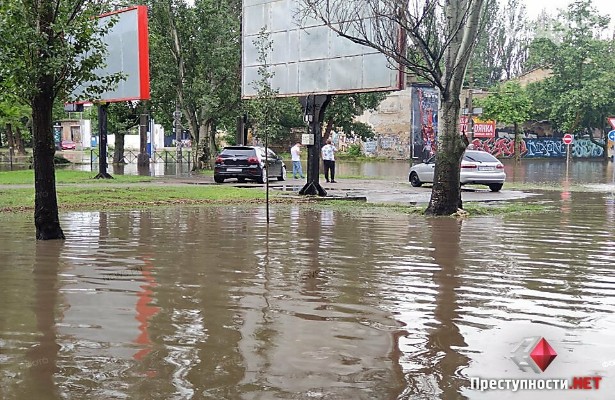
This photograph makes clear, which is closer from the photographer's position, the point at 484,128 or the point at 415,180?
the point at 415,180

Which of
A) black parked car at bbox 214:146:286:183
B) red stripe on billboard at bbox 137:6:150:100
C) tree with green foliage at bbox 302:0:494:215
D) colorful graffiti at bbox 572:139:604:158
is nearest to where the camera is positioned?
tree with green foliage at bbox 302:0:494:215

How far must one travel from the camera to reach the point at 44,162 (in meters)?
11.7

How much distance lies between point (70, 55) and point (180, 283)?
4603mm

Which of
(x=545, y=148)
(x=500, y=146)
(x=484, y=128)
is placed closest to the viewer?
(x=484, y=128)

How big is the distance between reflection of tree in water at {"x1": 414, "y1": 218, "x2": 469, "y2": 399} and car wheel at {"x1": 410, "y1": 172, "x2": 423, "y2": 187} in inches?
764

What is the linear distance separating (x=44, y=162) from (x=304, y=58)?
459 inches

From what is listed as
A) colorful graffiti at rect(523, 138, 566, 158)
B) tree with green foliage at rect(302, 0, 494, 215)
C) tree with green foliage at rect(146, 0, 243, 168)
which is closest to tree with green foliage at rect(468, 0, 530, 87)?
colorful graffiti at rect(523, 138, 566, 158)

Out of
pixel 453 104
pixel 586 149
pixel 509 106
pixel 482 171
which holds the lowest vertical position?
pixel 482 171

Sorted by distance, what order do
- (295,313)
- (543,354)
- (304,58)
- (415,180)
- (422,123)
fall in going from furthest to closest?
(422,123) < (415,180) < (304,58) < (295,313) < (543,354)

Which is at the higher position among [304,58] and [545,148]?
[304,58]

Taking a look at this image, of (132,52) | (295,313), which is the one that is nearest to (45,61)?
(295,313)

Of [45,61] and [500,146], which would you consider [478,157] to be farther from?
[500,146]

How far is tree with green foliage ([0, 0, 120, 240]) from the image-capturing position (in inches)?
432

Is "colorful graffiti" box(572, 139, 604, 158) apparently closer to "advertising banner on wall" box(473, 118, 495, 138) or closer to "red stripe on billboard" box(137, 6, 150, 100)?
"advertising banner on wall" box(473, 118, 495, 138)
